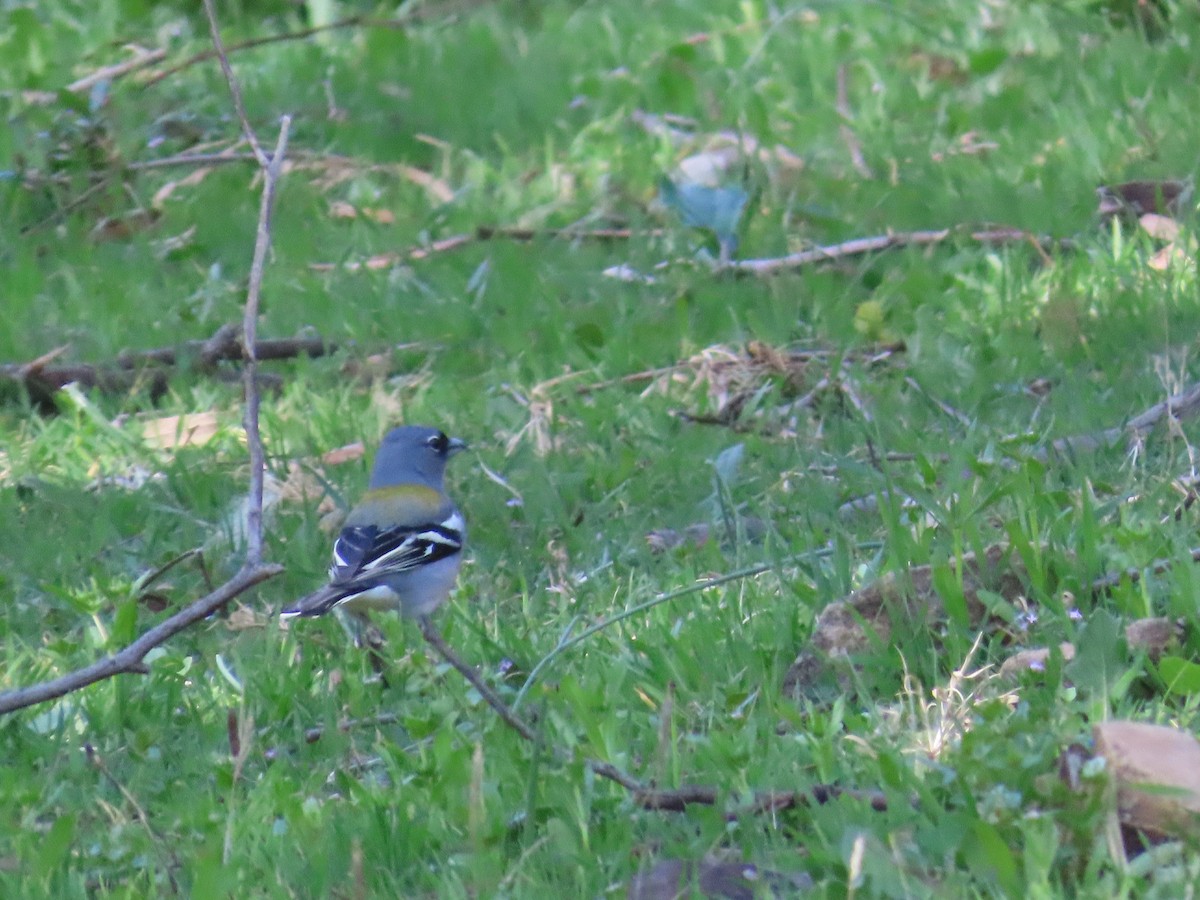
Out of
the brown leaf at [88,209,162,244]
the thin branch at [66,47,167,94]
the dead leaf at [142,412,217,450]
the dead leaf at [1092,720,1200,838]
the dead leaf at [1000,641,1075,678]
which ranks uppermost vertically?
→ the thin branch at [66,47,167,94]

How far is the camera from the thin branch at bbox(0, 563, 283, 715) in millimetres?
3252

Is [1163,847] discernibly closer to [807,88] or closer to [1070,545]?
[1070,545]

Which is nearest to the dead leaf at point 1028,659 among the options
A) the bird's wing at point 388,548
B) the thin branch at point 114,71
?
the bird's wing at point 388,548

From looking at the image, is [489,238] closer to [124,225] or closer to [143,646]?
[124,225]

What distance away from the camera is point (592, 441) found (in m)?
5.62

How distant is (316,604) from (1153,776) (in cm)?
224

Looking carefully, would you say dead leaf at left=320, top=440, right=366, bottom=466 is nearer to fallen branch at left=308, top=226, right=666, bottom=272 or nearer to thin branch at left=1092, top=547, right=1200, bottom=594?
fallen branch at left=308, top=226, right=666, bottom=272

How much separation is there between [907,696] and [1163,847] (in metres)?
0.93

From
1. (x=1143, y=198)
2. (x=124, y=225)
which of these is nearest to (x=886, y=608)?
(x=1143, y=198)

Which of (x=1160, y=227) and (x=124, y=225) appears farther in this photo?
(x=124, y=225)

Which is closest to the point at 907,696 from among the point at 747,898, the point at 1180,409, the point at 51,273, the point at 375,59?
the point at 747,898

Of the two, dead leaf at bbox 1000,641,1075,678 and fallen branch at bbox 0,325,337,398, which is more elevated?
dead leaf at bbox 1000,641,1075,678

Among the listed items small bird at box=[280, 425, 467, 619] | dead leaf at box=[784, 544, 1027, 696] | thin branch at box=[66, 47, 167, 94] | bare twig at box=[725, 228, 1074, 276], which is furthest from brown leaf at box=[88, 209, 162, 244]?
dead leaf at box=[784, 544, 1027, 696]

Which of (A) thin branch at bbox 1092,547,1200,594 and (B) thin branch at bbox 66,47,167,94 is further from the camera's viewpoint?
(B) thin branch at bbox 66,47,167,94
